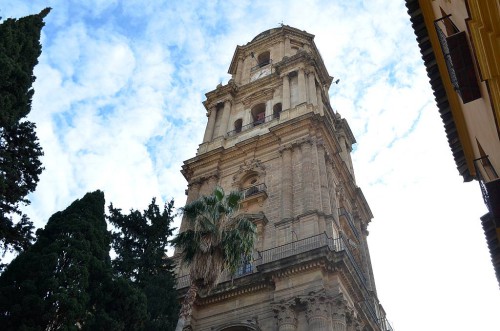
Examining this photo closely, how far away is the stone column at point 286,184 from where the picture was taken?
80.0 feet

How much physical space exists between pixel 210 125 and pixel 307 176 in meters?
11.4

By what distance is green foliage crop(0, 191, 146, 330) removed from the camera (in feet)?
43.1

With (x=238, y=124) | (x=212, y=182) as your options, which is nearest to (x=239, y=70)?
(x=238, y=124)

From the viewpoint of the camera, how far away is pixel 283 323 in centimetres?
1873

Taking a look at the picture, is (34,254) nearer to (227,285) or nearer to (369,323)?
(227,285)

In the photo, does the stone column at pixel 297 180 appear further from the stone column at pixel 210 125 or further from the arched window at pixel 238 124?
the stone column at pixel 210 125

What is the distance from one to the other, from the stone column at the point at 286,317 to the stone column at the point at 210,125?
53.7 ft

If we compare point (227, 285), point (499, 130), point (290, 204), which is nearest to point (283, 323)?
point (227, 285)

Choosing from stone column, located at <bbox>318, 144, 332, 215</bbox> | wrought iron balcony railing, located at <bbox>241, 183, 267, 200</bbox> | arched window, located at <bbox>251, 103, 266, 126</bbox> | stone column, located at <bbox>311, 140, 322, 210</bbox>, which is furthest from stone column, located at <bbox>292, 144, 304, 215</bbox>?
arched window, located at <bbox>251, 103, 266, 126</bbox>

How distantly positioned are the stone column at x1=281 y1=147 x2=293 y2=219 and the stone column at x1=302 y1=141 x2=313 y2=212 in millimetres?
770

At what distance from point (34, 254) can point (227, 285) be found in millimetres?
8790

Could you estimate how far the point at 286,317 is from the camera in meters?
18.8

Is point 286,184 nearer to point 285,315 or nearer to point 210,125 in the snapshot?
point 285,315

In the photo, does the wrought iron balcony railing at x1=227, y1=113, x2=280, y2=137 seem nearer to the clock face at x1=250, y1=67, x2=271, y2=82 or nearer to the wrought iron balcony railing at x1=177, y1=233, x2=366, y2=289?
the clock face at x1=250, y1=67, x2=271, y2=82
